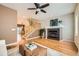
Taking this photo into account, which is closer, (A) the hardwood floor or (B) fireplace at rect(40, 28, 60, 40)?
(A) the hardwood floor

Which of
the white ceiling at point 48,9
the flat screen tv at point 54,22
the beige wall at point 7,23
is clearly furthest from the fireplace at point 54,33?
the beige wall at point 7,23

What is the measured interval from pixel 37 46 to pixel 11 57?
1.77ft

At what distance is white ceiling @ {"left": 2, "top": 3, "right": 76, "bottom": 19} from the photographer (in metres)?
1.83

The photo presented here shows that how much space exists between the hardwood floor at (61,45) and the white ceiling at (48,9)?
1.53 ft

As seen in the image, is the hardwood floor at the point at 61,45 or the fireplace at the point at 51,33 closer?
the hardwood floor at the point at 61,45

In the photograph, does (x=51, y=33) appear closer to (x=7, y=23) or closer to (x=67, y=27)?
(x=67, y=27)

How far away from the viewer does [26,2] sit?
1852 mm

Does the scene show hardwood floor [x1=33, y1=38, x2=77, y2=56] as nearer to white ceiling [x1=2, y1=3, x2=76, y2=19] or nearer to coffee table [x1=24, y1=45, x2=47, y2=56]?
coffee table [x1=24, y1=45, x2=47, y2=56]

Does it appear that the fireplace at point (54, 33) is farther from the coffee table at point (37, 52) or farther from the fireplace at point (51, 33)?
the coffee table at point (37, 52)

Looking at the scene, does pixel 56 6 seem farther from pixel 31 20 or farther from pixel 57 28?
pixel 31 20

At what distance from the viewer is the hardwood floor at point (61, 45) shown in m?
1.79

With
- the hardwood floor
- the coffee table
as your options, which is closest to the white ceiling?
the hardwood floor

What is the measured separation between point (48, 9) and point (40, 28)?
39cm

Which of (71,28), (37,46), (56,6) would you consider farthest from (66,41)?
(56,6)
